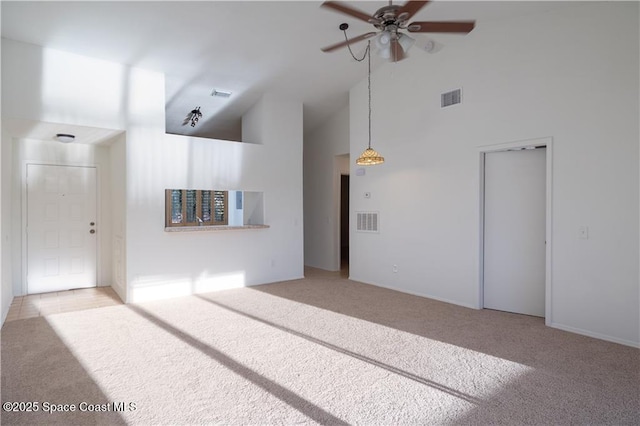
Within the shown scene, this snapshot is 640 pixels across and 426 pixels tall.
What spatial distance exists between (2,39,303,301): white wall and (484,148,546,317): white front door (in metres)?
3.26

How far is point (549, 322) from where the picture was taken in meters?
3.98

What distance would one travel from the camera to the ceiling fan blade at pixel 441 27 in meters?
2.74

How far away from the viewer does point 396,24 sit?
9.02ft

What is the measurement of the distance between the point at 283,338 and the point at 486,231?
297cm

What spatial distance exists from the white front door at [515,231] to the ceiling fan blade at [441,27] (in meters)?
2.21

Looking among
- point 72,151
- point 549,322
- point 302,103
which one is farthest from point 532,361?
point 72,151

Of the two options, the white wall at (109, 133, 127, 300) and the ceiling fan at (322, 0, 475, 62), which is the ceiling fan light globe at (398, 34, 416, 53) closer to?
the ceiling fan at (322, 0, 475, 62)

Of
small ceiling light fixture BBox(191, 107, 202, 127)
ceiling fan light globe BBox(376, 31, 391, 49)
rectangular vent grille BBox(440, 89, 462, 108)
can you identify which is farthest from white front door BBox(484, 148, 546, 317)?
small ceiling light fixture BBox(191, 107, 202, 127)

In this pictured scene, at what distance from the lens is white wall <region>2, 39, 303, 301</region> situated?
165 inches

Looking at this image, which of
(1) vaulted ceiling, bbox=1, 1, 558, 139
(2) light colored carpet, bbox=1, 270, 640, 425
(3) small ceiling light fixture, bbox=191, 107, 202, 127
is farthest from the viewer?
(3) small ceiling light fixture, bbox=191, 107, 202, 127

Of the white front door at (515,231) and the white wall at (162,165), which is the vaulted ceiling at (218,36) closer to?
the white wall at (162,165)

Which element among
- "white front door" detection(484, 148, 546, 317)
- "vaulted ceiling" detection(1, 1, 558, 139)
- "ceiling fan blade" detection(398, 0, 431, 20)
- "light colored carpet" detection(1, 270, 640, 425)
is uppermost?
"vaulted ceiling" detection(1, 1, 558, 139)

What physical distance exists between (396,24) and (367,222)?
3.80 meters

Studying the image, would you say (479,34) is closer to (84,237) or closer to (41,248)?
(84,237)
